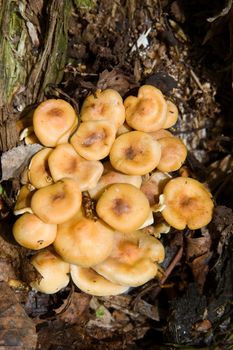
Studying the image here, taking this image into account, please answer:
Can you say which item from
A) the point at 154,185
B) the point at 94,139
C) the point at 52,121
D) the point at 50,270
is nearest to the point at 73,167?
the point at 94,139

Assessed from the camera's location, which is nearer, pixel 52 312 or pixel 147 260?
pixel 147 260

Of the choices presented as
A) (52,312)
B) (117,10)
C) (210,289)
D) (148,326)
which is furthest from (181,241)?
(117,10)

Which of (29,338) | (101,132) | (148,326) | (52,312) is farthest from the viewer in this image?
(148,326)

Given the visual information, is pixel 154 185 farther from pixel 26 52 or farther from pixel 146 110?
pixel 26 52

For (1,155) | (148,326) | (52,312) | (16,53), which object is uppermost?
(16,53)

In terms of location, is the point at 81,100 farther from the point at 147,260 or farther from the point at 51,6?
the point at 147,260

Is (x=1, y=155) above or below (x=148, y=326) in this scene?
above

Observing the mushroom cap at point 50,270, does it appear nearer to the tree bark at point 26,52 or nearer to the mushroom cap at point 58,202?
the mushroom cap at point 58,202

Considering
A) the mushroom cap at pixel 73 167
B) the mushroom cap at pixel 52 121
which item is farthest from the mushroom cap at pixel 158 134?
the mushroom cap at pixel 52 121
